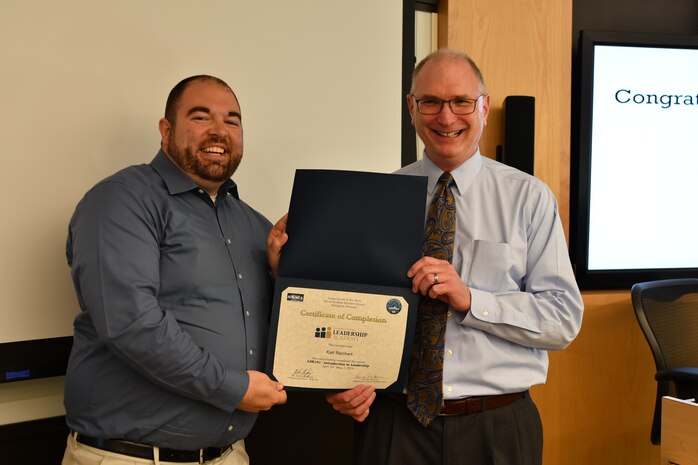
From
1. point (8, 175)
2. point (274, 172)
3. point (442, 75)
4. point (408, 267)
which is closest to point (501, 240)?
point (408, 267)

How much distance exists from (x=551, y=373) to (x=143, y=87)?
226cm

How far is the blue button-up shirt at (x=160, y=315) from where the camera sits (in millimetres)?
1569

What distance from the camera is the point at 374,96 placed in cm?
272

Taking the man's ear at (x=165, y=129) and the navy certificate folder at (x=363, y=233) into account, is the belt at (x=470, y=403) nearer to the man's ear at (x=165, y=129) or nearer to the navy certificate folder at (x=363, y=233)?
the navy certificate folder at (x=363, y=233)

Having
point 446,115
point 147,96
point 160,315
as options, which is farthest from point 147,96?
point 446,115

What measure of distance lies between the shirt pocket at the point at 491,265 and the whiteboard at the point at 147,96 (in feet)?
3.10

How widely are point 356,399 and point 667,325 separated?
1840 mm

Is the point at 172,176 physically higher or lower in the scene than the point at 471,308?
higher

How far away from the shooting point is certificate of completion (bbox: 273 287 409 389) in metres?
1.68

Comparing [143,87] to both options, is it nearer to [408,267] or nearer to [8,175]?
[8,175]

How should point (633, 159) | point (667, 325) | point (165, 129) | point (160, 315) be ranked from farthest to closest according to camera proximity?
point (633, 159)
point (667, 325)
point (165, 129)
point (160, 315)

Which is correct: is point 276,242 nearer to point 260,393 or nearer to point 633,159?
point 260,393

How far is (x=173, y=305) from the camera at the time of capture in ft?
5.63
